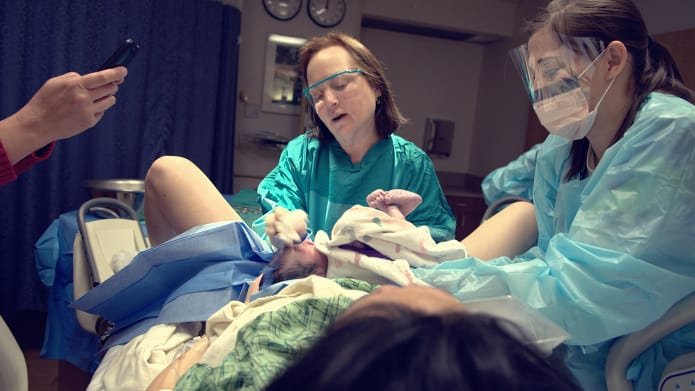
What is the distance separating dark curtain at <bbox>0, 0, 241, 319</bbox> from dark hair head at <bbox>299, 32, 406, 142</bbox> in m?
1.63

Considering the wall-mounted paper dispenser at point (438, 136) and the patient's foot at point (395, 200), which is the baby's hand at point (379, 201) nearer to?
the patient's foot at point (395, 200)

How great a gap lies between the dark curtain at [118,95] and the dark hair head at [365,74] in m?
1.63

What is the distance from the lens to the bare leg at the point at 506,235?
4.55ft

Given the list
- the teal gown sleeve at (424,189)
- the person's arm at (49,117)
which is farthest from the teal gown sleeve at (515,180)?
the person's arm at (49,117)

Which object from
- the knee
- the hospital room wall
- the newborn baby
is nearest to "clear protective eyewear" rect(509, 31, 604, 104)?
the newborn baby

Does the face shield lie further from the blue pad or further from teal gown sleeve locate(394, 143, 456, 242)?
the blue pad

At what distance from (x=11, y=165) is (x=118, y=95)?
236 cm

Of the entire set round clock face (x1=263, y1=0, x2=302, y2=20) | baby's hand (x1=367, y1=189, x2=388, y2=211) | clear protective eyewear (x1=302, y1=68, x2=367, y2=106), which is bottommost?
baby's hand (x1=367, y1=189, x2=388, y2=211)

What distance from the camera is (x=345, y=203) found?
1.86 metres

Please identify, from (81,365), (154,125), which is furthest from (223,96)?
(81,365)

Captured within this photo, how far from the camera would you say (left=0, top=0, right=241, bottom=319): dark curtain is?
2828 millimetres

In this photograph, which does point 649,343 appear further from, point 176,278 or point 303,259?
point 176,278

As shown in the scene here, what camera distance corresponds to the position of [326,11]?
384 centimetres

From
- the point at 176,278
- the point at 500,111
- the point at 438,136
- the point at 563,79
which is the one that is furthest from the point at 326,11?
the point at 176,278
